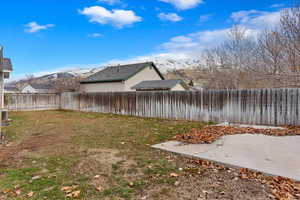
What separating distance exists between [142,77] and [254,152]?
16.8 meters

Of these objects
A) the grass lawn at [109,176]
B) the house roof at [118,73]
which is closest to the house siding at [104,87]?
the house roof at [118,73]

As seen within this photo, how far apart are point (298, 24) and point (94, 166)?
10294 mm

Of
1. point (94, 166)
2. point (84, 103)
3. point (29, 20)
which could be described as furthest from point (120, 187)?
point (29, 20)

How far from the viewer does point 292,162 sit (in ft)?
10.6

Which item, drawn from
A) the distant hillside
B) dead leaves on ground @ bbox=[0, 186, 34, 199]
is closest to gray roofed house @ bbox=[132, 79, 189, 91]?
the distant hillside

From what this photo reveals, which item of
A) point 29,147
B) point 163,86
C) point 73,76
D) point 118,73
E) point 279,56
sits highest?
point 73,76

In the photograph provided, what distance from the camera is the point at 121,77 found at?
60.9 ft

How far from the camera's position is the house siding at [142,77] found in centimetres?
1853

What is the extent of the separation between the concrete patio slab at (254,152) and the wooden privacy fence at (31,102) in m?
14.7

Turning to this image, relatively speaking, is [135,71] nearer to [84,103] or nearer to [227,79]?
[84,103]

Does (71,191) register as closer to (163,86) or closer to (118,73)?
(163,86)

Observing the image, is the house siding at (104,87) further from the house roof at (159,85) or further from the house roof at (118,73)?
the house roof at (159,85)

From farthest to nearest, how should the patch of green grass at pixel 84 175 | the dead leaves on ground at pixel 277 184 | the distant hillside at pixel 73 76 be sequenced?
the distant hillside at pixel 73 76 < the patch of green grass at pixel 84 175 < the dead leaves on ground at pixel 277 184

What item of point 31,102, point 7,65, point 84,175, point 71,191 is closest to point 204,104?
point 84,175
